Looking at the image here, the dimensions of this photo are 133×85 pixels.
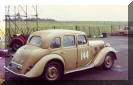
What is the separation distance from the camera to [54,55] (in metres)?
5.63

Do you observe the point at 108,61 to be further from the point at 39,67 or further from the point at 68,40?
the point at 39,67

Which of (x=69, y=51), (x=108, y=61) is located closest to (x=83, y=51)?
(x=69, y=51)

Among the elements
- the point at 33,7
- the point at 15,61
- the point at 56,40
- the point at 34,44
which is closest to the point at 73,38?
the point at 56,40

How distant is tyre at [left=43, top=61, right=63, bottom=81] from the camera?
5.48m

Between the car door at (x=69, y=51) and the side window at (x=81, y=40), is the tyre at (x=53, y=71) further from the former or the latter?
the side window at (x=81, y=40)

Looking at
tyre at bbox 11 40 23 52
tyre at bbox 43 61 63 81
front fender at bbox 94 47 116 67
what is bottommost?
tyre at bbox 43 61 63 81

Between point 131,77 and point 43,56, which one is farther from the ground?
point 43,56

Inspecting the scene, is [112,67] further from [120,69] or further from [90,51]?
[90,51]

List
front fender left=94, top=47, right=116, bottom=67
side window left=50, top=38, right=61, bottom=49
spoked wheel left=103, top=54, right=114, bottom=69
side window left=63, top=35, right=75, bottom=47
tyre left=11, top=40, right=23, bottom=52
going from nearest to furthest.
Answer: side window left=50, top=38, right=61, bottom=49 → side window left=63, top=35, right=75, bottom=47 → front fender left=94, top=47, right=116, bottom=67 → spoked wheel left=103, top=54, right=114, bottom=69 → tyre left=11, top=40, right=23, bottom=52

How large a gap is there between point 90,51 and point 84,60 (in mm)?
515

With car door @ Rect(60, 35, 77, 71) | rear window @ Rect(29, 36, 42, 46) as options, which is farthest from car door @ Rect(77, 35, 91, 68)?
rear window @ Rect(29, 36, 42, 46)

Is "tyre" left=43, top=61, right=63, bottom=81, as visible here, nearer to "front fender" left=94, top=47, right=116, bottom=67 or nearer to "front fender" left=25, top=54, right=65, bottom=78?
"front fender" left=25, top=54, right=65, bottom=78

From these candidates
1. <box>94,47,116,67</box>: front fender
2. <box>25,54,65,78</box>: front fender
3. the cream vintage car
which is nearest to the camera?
<box>25,54,65,78</box>: front fender

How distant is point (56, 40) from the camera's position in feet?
19.7
